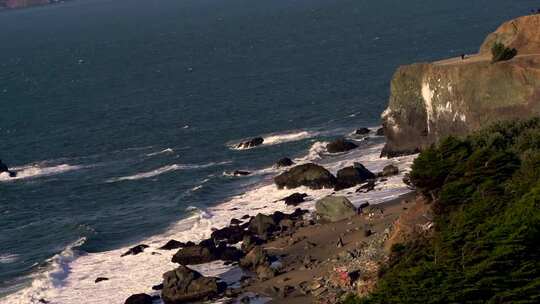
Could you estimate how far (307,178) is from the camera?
87875 mm

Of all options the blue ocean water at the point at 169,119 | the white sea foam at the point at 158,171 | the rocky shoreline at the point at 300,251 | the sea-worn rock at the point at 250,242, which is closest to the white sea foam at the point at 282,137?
the blue ocean water at the point at 169,119

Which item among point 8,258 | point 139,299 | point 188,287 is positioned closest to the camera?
point 188,287

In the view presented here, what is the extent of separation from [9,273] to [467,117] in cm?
3534

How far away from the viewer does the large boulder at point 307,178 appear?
284 feet

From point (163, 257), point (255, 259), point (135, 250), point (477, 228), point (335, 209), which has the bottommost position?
point (163, 257)

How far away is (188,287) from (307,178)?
2437 cm

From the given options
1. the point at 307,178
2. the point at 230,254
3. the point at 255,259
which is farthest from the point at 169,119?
the point at 255,259

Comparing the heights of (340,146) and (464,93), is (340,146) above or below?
below

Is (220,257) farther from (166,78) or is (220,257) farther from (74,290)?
(166,78)

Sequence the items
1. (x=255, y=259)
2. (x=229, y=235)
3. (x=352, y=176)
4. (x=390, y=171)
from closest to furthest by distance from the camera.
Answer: (x=255, y=259), (x=229, y=235), (x=352, y=176), (x=390, y=171)

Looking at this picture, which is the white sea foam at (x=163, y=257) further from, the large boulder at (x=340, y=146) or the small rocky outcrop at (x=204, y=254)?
the large boulder at (x=340, y=146)

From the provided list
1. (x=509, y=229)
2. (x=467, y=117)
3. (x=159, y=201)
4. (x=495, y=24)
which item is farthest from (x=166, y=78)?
(x=509, y=229)

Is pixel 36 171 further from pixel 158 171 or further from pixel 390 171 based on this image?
pixel 390 171

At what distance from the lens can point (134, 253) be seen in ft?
253
